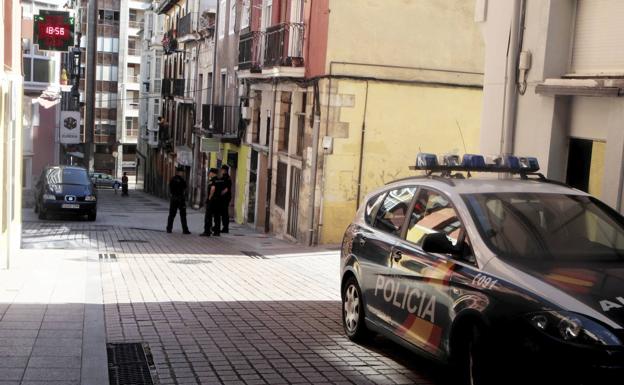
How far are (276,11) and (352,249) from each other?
1768 centimetres

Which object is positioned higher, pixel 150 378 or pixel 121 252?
pixel 150 378

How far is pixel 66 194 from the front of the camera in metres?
27.3

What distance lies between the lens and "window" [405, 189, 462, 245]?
6.55 meters

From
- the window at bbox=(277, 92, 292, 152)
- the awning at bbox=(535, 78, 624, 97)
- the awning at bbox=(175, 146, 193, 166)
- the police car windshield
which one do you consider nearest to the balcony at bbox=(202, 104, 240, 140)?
the window at bbox=(277, 92, 292, 152)

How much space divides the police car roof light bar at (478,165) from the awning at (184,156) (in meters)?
34.0

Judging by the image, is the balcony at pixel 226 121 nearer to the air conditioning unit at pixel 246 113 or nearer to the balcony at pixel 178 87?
the air conditioning unit at pixel 246 113

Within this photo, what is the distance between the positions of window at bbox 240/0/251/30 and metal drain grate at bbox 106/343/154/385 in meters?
22.3

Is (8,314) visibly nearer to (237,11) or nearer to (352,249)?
(352,249)

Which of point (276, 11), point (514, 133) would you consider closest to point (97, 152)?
point (276, 11)

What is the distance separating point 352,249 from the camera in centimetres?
830

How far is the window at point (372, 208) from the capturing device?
8.18 meters

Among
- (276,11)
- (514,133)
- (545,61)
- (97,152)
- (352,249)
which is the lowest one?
(97,152)

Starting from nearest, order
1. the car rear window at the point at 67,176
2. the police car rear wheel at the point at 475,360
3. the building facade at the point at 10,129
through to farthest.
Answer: the police car rear wheel at the point at 475,360 → the building facade at the point at 10,129 → the car rear window at the point at 67,176

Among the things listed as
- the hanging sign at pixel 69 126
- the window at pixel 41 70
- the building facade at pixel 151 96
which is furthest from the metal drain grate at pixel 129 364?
the building facade at pixel 151 96
